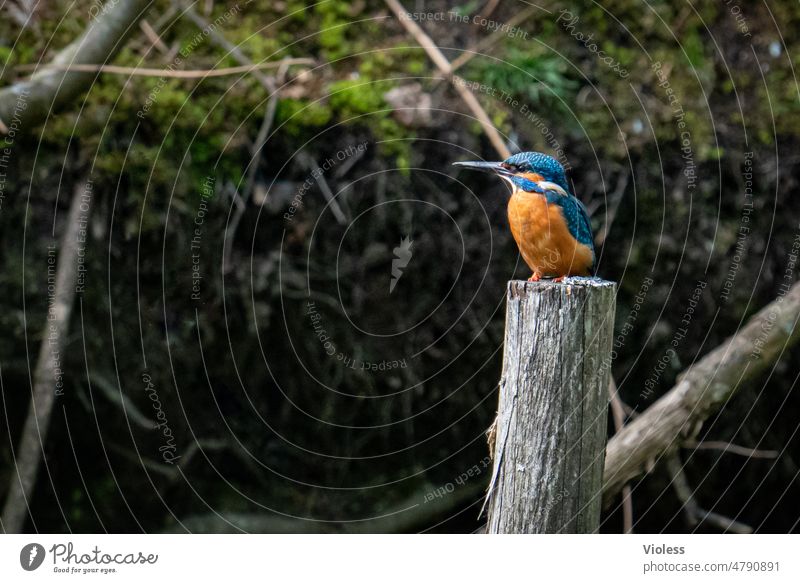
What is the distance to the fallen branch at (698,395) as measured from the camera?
3225 mm

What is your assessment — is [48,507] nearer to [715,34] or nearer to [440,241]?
[440,241]

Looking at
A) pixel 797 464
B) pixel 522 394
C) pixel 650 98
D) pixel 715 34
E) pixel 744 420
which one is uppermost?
pixel 715 34

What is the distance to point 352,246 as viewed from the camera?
4117mm

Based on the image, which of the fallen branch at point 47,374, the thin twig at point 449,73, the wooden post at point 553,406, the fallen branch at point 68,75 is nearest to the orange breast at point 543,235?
the wooden post at point 553,406

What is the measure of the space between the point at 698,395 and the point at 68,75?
9.97 feet

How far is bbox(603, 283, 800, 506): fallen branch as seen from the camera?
322 cm

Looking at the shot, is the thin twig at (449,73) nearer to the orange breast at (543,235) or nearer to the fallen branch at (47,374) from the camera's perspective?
the orange breast at (543,235)

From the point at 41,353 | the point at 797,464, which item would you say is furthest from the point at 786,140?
the point at 41,353

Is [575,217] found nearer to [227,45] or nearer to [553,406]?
[553,406]

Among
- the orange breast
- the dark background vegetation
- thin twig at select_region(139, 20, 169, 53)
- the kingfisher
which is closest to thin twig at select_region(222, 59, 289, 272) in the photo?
the dark background vegetation

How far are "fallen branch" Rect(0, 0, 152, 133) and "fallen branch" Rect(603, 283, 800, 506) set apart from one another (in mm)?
2718

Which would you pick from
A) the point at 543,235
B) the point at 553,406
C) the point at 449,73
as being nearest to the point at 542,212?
the point at 543,235

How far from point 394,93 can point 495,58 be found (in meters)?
0.58

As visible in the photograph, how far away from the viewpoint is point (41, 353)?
4176 mm
